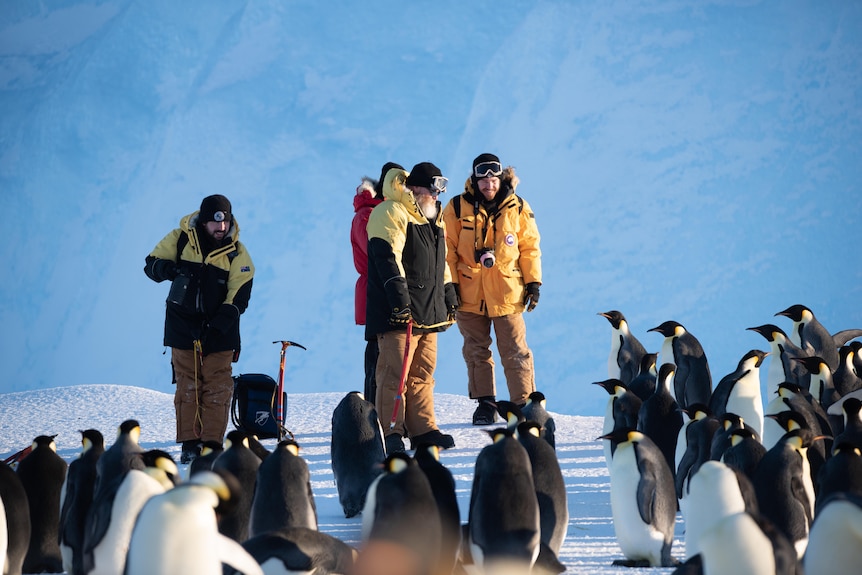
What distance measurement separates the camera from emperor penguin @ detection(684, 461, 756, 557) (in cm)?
320

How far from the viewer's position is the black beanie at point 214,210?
5.38m

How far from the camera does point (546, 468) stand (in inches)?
143

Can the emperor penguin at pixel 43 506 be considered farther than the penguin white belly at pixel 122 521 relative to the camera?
Yes

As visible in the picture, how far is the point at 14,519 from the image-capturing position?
326 cm

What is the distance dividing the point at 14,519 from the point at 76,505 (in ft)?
0.59

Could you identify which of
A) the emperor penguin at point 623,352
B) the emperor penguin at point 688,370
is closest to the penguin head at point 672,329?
the emperor penguin at point 688,370

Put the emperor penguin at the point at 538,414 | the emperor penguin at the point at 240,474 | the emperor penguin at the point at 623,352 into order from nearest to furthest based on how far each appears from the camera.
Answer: the emperor penguin at the point at 240,474
the emperor penguin at the point at 538,414
the emperor penguin at the point at 623,352

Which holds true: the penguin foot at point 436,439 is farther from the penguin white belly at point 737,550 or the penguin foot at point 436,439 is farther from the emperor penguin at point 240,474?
the penguin white belly at point 737,550

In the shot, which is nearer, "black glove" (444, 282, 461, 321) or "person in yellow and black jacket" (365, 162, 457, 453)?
"person in yellow and black jacket" (365, 162, 457, 453)

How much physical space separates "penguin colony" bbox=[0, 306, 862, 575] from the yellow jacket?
5.79 ft

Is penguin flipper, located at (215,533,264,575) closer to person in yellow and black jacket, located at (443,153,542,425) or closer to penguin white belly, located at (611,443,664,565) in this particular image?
penguin white belly, located at (611,443,664,565)

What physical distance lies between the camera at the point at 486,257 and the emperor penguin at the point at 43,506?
2.98 meters

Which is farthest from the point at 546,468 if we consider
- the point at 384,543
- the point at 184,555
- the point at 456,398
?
the point at 456,398

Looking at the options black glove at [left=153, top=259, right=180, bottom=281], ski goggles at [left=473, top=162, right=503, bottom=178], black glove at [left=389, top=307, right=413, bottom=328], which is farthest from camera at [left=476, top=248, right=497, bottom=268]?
black glove at [left=153, top=259, right=180, bottom=281]
